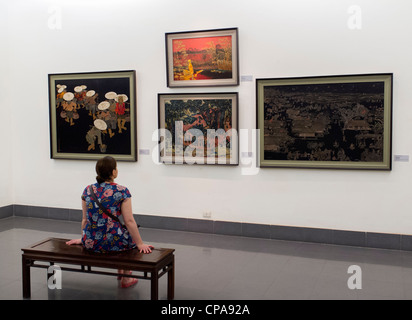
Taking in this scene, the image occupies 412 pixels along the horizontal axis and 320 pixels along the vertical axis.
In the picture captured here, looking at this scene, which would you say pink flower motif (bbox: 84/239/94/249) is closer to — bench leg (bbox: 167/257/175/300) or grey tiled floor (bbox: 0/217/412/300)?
grey tiled floor (bbox: 0/217/412/300)

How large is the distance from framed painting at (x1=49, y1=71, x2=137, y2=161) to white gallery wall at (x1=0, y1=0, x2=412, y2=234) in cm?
21

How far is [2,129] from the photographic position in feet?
33.9

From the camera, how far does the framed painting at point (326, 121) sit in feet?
25.3

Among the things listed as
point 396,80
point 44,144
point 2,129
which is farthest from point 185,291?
point 2,129

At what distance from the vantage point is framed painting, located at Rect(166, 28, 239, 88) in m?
8.52

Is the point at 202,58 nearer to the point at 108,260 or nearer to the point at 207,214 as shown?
the point at 207,214

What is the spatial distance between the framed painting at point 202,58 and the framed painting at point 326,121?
711mm

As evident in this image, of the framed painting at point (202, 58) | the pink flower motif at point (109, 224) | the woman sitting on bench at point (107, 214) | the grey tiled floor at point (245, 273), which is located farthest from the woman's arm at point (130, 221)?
the framed painting at point (202, 58)

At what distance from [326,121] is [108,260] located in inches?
185

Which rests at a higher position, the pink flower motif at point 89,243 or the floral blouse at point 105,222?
the floral blouse at point 105,222

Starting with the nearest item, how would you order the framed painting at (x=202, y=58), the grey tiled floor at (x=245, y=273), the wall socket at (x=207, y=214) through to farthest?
the grey tiled floor at (x=245, y=273), the framed painting at (x=202, y=58), the wall socket at (x=207, y=214)

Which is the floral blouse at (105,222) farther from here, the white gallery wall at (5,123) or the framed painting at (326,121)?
the white gallery wall at (5,123)
